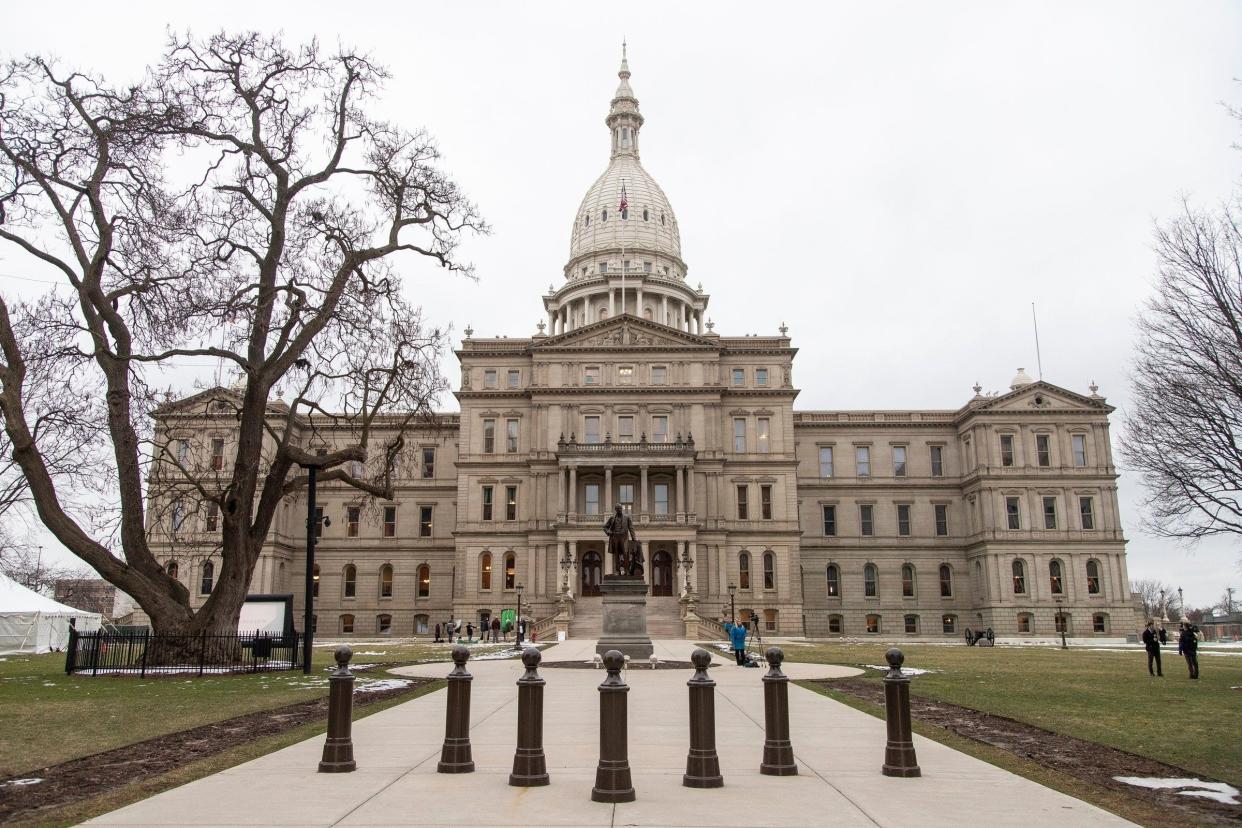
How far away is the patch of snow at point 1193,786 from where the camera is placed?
9836 mm

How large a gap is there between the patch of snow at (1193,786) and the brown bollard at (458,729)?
724cm

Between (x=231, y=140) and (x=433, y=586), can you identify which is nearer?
(x=231, y=140)

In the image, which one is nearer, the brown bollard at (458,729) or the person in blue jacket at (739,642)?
the brown bollard at (458,729)

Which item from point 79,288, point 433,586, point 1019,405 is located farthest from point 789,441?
point 79,288

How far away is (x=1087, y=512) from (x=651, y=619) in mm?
38013

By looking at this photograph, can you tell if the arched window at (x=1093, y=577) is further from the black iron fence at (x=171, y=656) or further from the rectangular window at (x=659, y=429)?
the black iron fence at (x=171, y=656)

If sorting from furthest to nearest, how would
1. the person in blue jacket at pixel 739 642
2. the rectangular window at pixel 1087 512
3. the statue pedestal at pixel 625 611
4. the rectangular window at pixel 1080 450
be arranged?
the rectangular window at pixel 1080 450 → the rectangular window at pixel 1087 512 → the person in blue jacket at pixel 739 642 → the statue pedestal at pixel 625 611

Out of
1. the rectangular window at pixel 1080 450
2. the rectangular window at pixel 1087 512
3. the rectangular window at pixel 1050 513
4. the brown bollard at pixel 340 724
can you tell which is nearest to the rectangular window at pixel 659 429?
the rectangular window at pixel 1050 513

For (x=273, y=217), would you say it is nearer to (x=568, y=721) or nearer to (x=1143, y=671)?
(x=568, y=721)

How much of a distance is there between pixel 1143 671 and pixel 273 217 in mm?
30235

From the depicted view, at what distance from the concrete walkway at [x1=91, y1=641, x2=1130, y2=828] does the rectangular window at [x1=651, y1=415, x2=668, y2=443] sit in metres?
53.9

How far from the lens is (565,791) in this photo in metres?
9.23

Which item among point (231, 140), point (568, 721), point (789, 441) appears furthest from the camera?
point (789, 441)

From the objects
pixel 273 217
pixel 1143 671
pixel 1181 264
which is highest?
pixel 273 217
